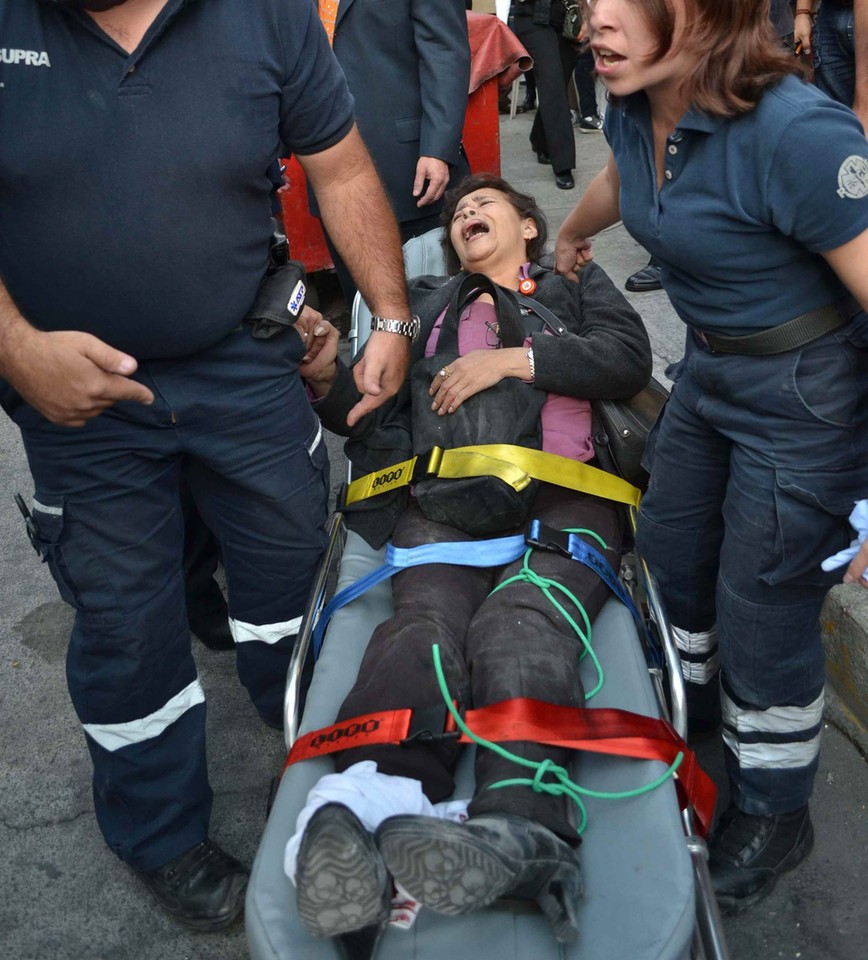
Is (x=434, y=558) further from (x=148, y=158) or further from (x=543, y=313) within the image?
(x=148, y=158)

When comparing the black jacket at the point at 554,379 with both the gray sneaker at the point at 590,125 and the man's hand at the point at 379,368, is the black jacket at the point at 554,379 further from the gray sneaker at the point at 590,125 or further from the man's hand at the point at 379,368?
the gray sneaker at the point at 590,125

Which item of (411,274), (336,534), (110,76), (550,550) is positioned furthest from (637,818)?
(411,274)

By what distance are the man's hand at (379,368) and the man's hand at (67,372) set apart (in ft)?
2.17

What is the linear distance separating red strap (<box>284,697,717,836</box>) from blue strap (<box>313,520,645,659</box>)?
0.48 meters

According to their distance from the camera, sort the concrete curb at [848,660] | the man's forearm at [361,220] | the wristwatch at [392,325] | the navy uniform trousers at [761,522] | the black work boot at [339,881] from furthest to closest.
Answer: the concrete curb at [848,660] → the wristwatch at [392,325] → the man's forearm at [361,220] → the navy uniform trousers at [761,522] → the black work boot at [339,881]

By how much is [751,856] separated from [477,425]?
1.27m

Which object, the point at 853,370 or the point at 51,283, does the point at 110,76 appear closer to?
the point at 51,283

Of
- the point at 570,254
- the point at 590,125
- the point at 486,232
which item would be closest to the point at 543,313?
the point at 570,254

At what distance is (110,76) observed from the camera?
6.23ft

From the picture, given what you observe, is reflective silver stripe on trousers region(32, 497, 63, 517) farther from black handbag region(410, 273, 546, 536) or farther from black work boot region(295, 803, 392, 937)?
black work boot region(295, 803, 392, 937)

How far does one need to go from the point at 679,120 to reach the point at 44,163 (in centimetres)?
118

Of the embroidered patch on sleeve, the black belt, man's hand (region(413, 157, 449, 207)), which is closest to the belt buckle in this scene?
the black belt

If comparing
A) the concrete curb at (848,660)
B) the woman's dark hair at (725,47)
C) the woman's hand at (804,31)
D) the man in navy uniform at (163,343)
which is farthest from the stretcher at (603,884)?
the woman's hand at (804,31)

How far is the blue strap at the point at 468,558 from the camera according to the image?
2.38 m
